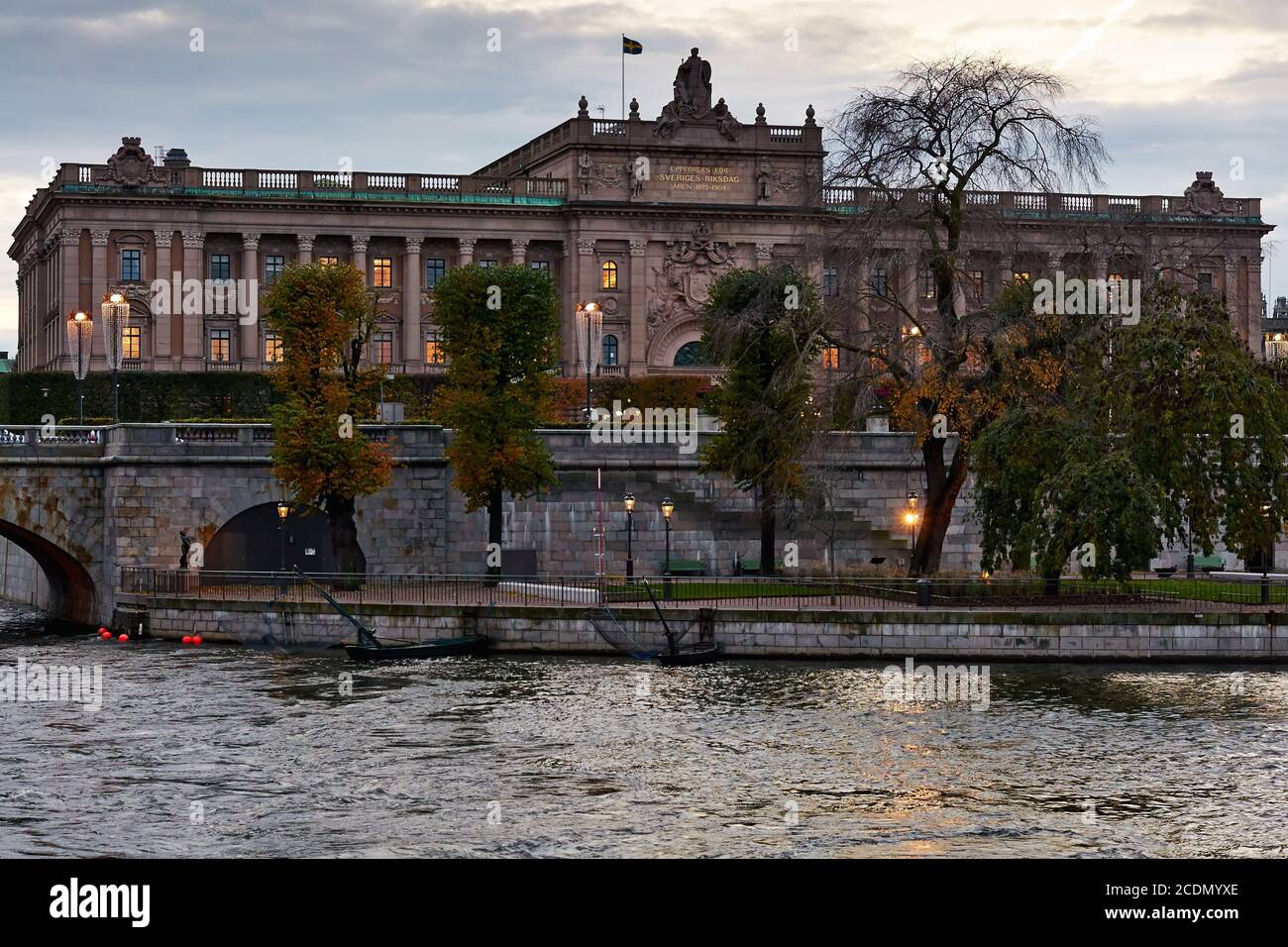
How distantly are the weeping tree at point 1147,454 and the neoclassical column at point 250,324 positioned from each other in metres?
62.2

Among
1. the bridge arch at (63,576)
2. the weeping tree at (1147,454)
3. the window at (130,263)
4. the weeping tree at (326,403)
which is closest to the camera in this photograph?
the weeping tree at (1147,454)

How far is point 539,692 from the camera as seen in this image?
46.1 m

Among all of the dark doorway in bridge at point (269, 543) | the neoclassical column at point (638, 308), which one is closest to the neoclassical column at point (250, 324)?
the neoclassical column at point (638, 308)

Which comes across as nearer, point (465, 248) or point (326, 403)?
point (326, 403)

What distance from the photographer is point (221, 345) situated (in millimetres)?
108250

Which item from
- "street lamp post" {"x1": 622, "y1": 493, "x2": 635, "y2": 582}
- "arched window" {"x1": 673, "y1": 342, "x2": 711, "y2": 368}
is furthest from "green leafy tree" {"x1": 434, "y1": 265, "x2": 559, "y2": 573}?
"arched window" {"x1": 673, "y1": 342, "x2": 711, "y2": 368}

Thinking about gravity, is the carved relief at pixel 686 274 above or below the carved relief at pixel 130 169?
below

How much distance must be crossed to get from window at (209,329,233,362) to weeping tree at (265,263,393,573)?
146 ft

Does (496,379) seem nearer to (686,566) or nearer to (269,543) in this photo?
(686,566)

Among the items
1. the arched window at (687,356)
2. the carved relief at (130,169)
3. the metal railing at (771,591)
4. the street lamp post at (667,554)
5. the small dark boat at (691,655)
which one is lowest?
the small dark boat at (691,655)

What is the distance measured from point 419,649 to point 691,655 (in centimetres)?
740

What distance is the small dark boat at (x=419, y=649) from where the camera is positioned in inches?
2031

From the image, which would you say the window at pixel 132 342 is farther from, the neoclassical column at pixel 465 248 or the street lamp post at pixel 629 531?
the street lamp post at pixel 629 531

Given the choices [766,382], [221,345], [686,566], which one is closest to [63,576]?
[686,566]
